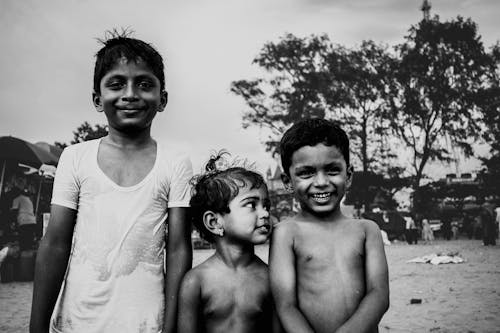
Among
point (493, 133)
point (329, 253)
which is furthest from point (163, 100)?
point (493, 133)

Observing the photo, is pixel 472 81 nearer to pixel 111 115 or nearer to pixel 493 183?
pixel 493 183

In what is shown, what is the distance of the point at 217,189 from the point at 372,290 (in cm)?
86

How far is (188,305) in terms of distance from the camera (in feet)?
6.72

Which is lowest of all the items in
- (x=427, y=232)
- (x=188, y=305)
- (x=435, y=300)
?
(x=435, y=300)

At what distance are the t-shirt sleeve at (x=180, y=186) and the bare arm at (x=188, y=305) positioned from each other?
32 centimetres

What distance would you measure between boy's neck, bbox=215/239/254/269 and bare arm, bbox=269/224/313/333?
0.41 feet

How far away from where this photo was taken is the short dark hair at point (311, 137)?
7.46 feet

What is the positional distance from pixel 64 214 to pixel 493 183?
2441cm

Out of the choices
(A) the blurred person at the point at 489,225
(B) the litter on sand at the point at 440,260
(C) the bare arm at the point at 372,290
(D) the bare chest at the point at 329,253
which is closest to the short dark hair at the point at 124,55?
(D) the bare chest at the point at 329,253

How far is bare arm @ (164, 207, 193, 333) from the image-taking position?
195 cm

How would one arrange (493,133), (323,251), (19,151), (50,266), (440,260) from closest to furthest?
(50,266) → (323,251) → (19,151) → (440,260) → (493,133)

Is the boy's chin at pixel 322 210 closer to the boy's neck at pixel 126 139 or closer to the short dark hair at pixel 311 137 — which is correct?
the short dark hair at pixel 311 137

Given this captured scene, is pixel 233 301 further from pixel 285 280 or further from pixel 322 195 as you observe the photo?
pixel 322 195

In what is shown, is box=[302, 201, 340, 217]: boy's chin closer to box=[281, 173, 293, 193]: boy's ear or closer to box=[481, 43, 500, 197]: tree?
box=[281, 173, 293, 193]: boy's ear
